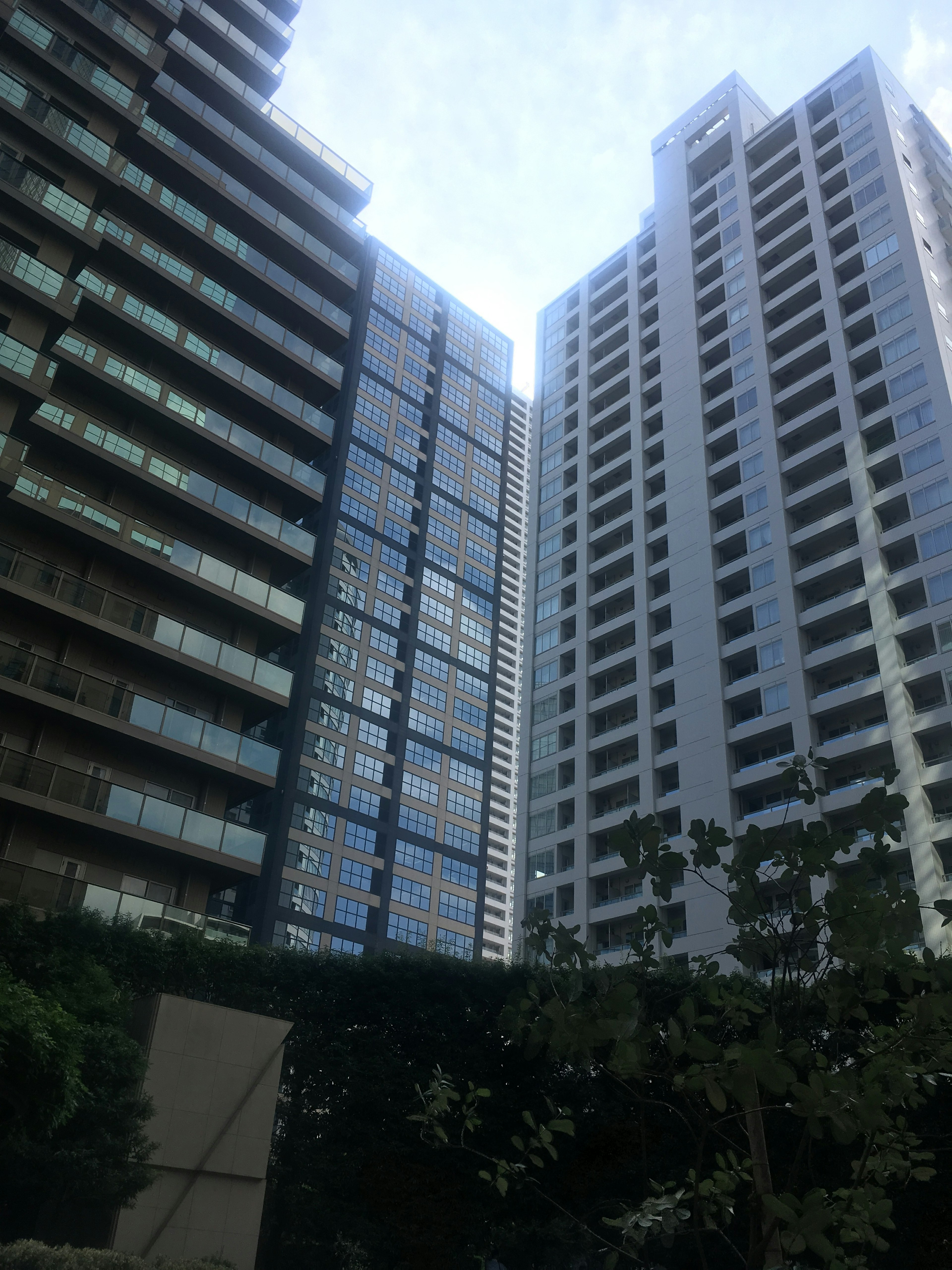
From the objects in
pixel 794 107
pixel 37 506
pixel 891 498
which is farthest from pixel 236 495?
pixel 794 107

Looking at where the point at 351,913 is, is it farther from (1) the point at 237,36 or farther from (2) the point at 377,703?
(1) the point at 237,36

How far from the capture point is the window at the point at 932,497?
5191 cm

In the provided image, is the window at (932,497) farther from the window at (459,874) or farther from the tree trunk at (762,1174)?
the tree trunk at (762,1174)

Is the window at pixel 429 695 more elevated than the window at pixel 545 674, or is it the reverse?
the window at pixel 429 695

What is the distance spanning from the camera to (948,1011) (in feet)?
15.5

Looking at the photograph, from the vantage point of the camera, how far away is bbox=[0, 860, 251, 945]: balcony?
24719 millimetres

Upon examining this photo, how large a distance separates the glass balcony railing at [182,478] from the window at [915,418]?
115 feet

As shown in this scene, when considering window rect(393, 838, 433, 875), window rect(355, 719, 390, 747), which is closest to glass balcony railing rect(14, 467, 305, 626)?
window rect(355, 719, 390, 747)

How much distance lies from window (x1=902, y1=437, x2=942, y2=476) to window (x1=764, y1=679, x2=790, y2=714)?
497 inches

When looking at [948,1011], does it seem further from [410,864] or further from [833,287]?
[410,864]

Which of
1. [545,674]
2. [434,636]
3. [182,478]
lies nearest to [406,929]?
[545,674]

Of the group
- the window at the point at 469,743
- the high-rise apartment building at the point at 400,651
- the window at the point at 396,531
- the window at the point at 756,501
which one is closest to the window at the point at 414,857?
the high-rise apartment building at the point at 400,651

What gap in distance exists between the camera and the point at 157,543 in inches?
1194

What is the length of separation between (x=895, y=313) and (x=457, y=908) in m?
48.7
